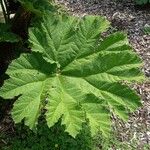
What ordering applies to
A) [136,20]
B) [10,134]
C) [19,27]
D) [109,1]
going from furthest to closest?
1. [109,1]
2. [136,20]
3. [19,27]
4. [10,134]

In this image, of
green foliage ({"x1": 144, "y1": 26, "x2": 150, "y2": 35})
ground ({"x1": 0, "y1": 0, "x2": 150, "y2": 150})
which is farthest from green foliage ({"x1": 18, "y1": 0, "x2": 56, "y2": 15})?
green foliage ({"x1": 144, "y1": 26, "x2": 150, "y2": 35})

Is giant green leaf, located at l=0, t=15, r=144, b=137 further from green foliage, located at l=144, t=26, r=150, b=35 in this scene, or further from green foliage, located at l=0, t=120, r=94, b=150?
green foliage, located at l=144, t=26, r=150, b=35

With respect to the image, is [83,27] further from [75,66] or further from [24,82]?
[24,82]

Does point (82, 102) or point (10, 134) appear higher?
point (82, 102)

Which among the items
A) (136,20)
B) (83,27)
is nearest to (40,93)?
(83,27)

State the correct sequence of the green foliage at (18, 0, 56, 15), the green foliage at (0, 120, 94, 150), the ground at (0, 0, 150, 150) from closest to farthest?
the green foliage at (18, 0, 56, 15)
the green foliage at (0, 120, 94, 150)
the ground at (0, 0, 150, 150)

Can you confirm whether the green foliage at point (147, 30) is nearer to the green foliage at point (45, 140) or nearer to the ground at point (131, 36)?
the ground at point (131, 36)
